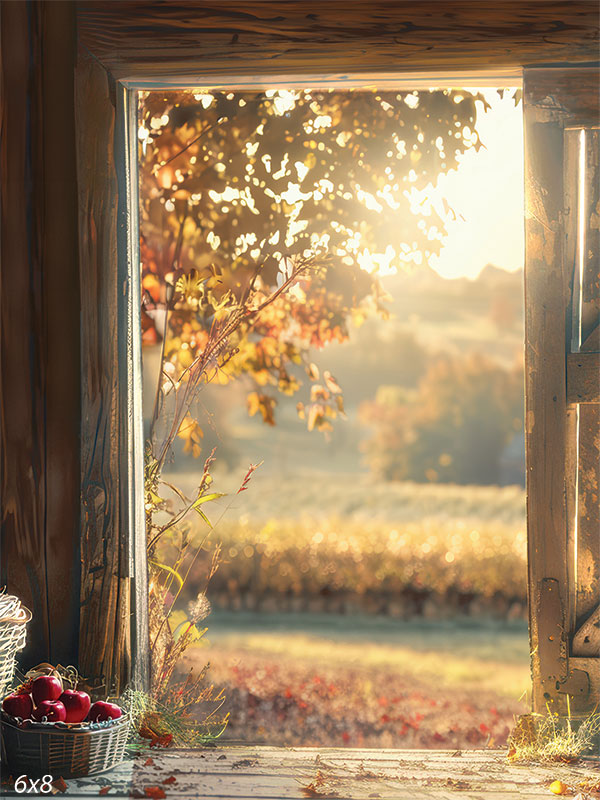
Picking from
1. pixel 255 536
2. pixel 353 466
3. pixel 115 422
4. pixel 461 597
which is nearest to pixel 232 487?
pixel 353 466

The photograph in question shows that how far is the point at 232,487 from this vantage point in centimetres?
812

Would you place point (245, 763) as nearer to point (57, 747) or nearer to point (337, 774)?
point (337, 774)

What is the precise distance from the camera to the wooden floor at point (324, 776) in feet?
6.27

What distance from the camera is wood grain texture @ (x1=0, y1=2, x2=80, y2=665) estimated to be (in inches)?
88.1

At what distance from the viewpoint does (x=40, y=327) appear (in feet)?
7.43

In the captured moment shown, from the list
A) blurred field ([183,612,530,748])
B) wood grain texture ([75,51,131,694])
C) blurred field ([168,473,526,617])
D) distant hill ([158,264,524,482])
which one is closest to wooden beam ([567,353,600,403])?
wood grain texture ([75,51,131,694])

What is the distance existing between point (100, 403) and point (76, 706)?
867 mm

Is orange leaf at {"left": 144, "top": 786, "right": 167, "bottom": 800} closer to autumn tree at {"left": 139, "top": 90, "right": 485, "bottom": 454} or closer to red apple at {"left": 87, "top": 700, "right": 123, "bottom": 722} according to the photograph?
red apple at {"left": 87, "top": 700, "right": 123, "bottom": 722}

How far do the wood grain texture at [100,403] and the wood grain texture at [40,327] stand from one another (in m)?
0.04

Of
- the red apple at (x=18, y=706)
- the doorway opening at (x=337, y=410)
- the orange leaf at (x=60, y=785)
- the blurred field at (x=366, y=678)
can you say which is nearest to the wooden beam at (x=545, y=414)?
the doorway opening at (x=337, y=410)

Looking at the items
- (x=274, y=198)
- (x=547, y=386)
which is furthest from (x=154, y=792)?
(x=274, y=198)

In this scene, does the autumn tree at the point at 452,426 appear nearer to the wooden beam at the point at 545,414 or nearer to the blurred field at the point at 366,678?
the blurred field at the point at 366,678

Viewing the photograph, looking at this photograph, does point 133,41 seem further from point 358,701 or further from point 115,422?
point 358,701

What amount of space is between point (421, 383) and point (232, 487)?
2563mm
